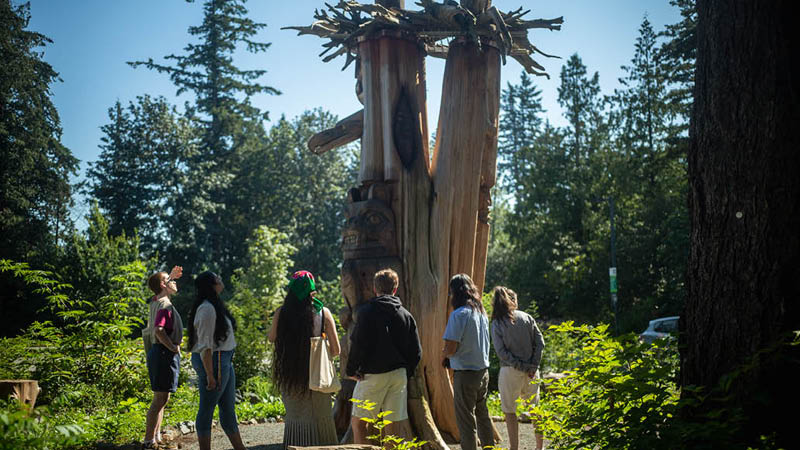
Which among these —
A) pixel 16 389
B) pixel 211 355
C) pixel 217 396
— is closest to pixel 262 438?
pixel 217 396

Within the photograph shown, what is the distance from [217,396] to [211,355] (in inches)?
16.1

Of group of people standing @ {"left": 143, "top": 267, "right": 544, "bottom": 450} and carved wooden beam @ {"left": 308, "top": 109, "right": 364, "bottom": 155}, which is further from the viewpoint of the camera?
carved wooden beam @ {"left": 308, "top": 109, "right": 364, "bottom": 155}

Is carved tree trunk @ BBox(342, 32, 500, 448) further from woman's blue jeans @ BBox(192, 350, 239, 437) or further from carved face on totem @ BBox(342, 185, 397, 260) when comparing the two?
woman's blue jeans @ BBox(192, 350, 239, 437)

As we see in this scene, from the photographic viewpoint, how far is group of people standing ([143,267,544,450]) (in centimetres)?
502

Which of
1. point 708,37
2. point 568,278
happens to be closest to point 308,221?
point 568,278

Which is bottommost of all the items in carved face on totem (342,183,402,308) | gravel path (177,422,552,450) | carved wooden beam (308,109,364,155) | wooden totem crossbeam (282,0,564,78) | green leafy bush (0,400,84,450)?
gravel path (177,422,552,450)

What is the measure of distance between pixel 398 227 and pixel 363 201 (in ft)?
1.67

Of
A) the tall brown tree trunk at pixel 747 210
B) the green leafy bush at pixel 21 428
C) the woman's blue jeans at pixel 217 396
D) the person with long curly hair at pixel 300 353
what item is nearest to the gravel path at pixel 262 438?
the woman's blue jeans at pixel 217 396

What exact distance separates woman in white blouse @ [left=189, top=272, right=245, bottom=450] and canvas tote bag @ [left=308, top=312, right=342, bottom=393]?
0.85 meters

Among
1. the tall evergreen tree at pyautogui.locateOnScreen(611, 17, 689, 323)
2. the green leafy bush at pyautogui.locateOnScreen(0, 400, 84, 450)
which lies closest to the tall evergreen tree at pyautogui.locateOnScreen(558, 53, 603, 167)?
the tall evergreen tree at pyautogui.locateOnScreen(611, 17, 689, 323)

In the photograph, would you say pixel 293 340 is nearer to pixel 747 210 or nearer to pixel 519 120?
pixel 747 210

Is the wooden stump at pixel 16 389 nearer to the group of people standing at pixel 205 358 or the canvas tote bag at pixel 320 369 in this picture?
the group of people standing at pixel 205 358

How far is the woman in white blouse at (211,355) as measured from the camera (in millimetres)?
5469

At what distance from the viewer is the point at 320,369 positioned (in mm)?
5410
